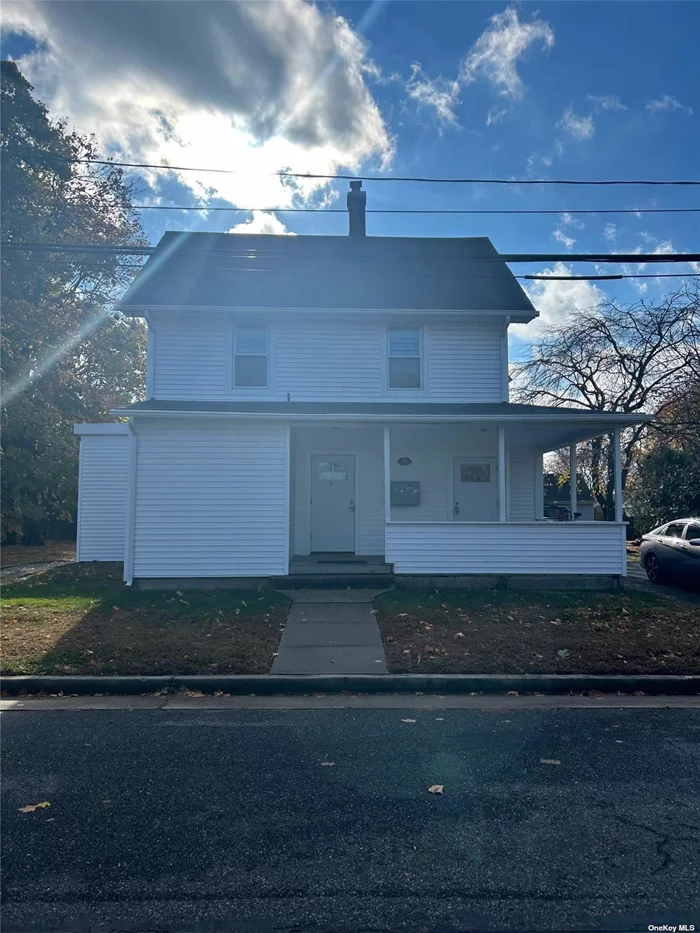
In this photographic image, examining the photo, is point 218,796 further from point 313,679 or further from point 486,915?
point 313,679

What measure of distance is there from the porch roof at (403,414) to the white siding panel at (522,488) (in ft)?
5.69

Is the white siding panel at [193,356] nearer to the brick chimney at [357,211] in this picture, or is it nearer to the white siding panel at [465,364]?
the white siding panel at [465,364]

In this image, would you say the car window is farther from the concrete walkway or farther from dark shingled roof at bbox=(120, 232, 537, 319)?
the concrete walkway

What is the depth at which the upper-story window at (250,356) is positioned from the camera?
42.7 feet

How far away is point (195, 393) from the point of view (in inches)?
504

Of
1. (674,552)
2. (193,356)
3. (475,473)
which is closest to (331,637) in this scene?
(475,473)

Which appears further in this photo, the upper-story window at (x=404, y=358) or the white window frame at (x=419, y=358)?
the upper-story window at (x=404, y=358)

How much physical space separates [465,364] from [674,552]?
19.4 ft

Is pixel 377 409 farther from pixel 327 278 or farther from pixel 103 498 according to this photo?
pixel 103 498

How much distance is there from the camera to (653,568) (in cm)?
1285

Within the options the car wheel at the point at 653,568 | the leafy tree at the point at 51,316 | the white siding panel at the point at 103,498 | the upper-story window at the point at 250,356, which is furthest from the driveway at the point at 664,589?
the leafy tree at the point at 51,316

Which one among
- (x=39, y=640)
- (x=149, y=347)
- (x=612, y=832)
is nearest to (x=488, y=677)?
(x=612, y=832)

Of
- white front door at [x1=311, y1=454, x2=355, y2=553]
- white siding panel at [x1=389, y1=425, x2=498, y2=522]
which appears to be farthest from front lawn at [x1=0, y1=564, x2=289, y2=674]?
→ white siding panel at [x1=389, y1=425, x2=498, y2=522]

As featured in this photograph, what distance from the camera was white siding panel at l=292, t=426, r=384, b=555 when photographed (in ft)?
43.7
